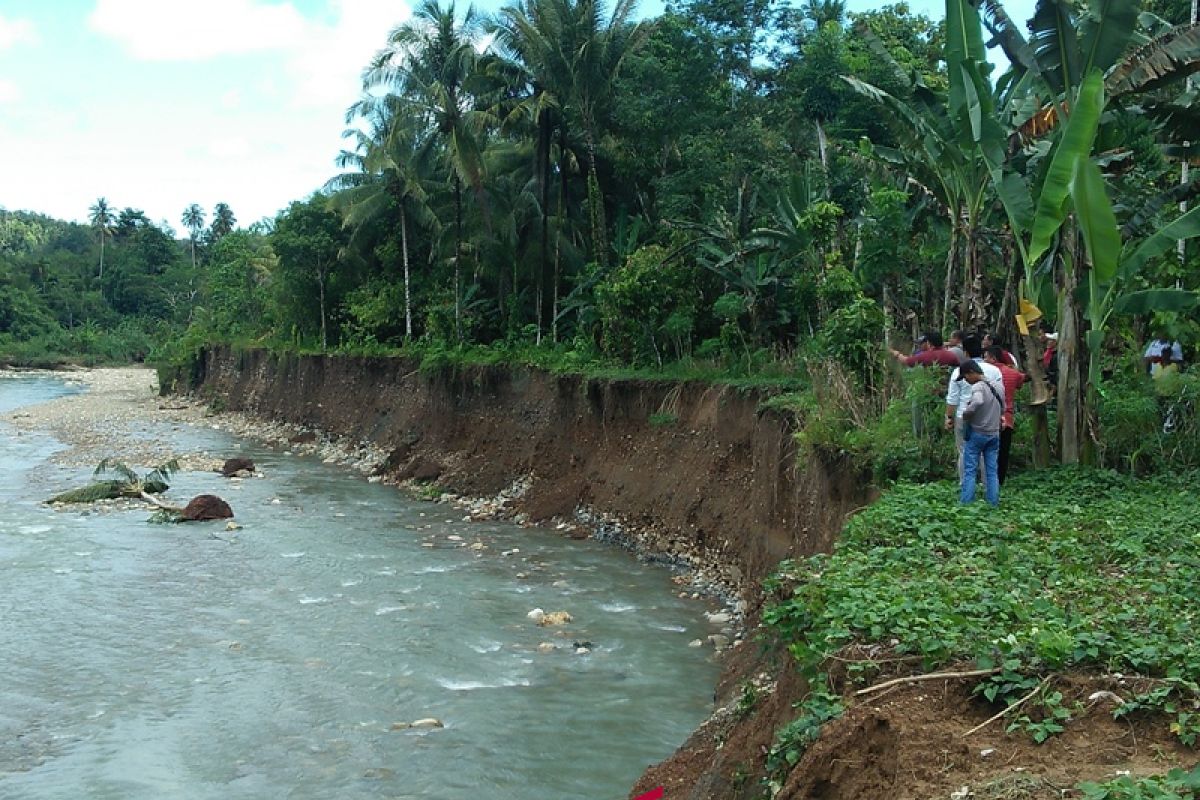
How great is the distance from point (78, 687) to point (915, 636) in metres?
8.75

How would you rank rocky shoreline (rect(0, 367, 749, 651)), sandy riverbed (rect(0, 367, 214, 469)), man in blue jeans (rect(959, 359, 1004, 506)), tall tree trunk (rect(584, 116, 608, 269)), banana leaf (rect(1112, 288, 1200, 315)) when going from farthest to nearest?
sandy riverbed (rect(0, 367, 214, 469)) → tall tree trunk (rect(584, 116, 608, 269)) → rocky shoreline (rect(0, 367, 749, 651)) → banana leaf (rect(1112, 288, 1200, 315)) → man in blue jeans (rect(959, 359, 1004, 506))

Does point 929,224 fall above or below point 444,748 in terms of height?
above

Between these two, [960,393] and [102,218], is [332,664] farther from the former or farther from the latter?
[102,218]

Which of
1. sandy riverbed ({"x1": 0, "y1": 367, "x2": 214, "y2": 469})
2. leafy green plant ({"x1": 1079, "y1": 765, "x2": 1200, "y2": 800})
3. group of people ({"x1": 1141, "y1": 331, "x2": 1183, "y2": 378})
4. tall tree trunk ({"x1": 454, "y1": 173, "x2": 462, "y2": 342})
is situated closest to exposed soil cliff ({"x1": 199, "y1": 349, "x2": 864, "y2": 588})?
→ tall tree trunk ({"x1": 454, "y1": 173, "x2": 462, "y2": 342})

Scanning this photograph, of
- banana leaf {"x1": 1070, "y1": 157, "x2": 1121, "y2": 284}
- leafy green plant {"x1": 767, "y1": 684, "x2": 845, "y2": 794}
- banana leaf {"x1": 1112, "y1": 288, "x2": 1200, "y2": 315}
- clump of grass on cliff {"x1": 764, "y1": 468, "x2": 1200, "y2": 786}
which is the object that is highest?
banana leaf {"x1": 1070, "y1": 157, "x2": 1121, "y2": 284}

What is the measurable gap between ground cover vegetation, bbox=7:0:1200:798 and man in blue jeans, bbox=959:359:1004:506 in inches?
11.2

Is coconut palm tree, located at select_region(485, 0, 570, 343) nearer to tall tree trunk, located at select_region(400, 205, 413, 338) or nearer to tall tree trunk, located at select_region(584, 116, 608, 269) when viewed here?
tall tree trunk, located at select_region(584, 116, 608, 269)

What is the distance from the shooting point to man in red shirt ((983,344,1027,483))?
9.97 m

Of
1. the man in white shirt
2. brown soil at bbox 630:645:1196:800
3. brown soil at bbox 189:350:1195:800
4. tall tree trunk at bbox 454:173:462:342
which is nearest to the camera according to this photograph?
brown soil at bbox 630:645:1196:800

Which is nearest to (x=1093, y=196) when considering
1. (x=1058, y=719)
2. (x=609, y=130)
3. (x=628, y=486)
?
(x=1058, y=719)

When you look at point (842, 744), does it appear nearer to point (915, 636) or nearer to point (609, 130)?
point (915, 636)

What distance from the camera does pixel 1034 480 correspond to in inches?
394

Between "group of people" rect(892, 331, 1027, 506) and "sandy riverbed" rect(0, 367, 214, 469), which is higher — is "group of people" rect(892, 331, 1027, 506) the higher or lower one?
the higher one

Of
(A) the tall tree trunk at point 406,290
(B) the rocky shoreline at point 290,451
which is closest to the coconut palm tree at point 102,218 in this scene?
(B) the rocky shoreline at point 290,451
